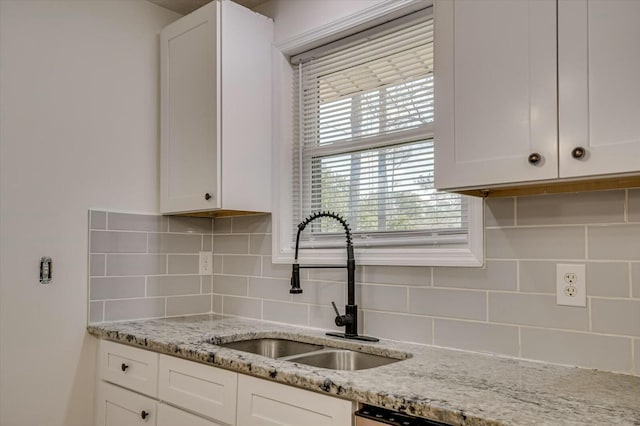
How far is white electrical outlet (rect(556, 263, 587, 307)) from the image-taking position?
1.53 m

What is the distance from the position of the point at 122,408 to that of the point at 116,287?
0.53 meters

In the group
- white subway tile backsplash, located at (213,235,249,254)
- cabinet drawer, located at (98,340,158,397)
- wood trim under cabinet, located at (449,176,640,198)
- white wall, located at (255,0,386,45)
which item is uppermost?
white wall, located at (255,0,386,45)

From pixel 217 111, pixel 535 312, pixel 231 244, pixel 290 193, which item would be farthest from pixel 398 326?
pixel 217 111

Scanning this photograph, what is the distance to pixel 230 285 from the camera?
8.76ft

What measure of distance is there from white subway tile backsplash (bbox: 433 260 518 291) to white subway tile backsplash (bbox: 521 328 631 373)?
6.2 inches

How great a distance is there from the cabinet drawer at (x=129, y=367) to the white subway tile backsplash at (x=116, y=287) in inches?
8.2

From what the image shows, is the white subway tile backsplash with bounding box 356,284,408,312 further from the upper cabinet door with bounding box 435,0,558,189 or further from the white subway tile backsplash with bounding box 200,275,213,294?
the white subway tile backsplash with bounding box 200,275,213,294

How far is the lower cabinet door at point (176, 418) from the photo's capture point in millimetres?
1790

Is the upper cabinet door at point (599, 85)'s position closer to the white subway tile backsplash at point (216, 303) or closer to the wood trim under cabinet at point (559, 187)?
→ the wood trim under cabinet at point (559, 187)

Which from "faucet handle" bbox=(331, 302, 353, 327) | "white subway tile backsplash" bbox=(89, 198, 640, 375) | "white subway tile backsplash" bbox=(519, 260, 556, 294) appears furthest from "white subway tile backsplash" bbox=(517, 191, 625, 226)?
"faucet handle" bbox=(331, 302, 353, 327)

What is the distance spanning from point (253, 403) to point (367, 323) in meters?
0.62

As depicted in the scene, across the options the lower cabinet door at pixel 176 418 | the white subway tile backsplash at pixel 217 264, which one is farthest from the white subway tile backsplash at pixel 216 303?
the lower cabinet door at pixel 176 418

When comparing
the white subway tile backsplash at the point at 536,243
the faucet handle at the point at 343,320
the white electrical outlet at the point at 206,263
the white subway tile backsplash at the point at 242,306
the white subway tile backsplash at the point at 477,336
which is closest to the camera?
the white subway tile backsplash at the point at 536,243

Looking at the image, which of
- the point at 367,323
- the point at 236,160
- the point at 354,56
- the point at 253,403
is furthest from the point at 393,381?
the point at 354,56
